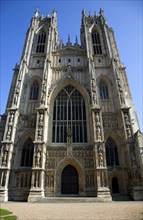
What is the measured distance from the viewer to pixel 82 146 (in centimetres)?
1973

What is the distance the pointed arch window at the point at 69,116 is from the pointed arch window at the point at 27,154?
10.1 feet

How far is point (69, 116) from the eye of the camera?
73.6ft

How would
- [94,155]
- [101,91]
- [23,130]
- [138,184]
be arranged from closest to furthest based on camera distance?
[138,184] < [94,155] < [23,130] < [101,91]

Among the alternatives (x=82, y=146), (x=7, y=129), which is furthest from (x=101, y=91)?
(x=7, y=129)

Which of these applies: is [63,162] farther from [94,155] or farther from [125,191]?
[125,191]

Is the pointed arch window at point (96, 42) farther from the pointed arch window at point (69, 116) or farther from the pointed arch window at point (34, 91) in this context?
the pointed arch window at point (34, 91)

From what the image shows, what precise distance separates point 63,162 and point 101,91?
12.0m

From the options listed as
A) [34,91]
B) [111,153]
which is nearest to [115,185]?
[111,153]

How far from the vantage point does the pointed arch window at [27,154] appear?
1953cm

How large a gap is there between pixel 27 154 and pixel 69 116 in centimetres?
742

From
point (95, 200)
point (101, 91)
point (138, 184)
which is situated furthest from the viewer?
point (101, 91)

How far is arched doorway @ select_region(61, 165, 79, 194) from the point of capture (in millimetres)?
18078

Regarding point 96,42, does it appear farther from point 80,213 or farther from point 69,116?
point 80,213

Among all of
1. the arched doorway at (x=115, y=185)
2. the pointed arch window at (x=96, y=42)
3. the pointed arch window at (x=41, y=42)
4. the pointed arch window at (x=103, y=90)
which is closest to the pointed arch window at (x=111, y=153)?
the arched doorway at (x=115, y=185)
